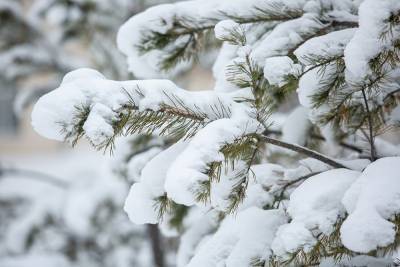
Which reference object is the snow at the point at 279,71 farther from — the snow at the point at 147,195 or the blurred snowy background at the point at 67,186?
the blurred snowy background at the point at 67,186

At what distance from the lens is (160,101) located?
1.36 meters

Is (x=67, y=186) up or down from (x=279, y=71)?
down

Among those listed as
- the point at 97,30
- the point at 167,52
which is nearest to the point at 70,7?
the point at 97,30

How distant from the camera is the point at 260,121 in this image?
4.78 feet

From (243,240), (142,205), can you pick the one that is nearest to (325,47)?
(243,240)

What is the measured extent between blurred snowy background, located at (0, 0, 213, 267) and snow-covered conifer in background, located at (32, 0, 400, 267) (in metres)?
1.41

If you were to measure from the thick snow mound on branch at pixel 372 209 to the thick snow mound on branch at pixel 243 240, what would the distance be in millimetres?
352

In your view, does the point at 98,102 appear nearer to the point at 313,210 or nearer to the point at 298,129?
the point at 313,210

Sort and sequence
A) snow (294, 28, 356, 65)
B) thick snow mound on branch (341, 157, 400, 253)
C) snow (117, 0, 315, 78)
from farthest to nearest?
snow (117, 0, 315, 78) < snow (294, 28, 356, 65) < thick snow mound on branch (341, 157, 400, 253)

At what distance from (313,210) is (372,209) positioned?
7.7 inches

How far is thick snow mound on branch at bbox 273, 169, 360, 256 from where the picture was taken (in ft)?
4.17

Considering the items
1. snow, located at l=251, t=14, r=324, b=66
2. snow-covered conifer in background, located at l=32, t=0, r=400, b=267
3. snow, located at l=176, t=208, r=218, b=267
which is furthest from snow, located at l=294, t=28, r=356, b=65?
snow, located at l=176, t=208, r=218, b=267

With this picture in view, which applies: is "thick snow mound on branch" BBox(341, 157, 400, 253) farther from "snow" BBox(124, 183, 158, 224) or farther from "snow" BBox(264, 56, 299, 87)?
"snow" BBox(124, 183, 158, 224)

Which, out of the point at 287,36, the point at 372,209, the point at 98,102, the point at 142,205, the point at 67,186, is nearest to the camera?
the point at 372,209
